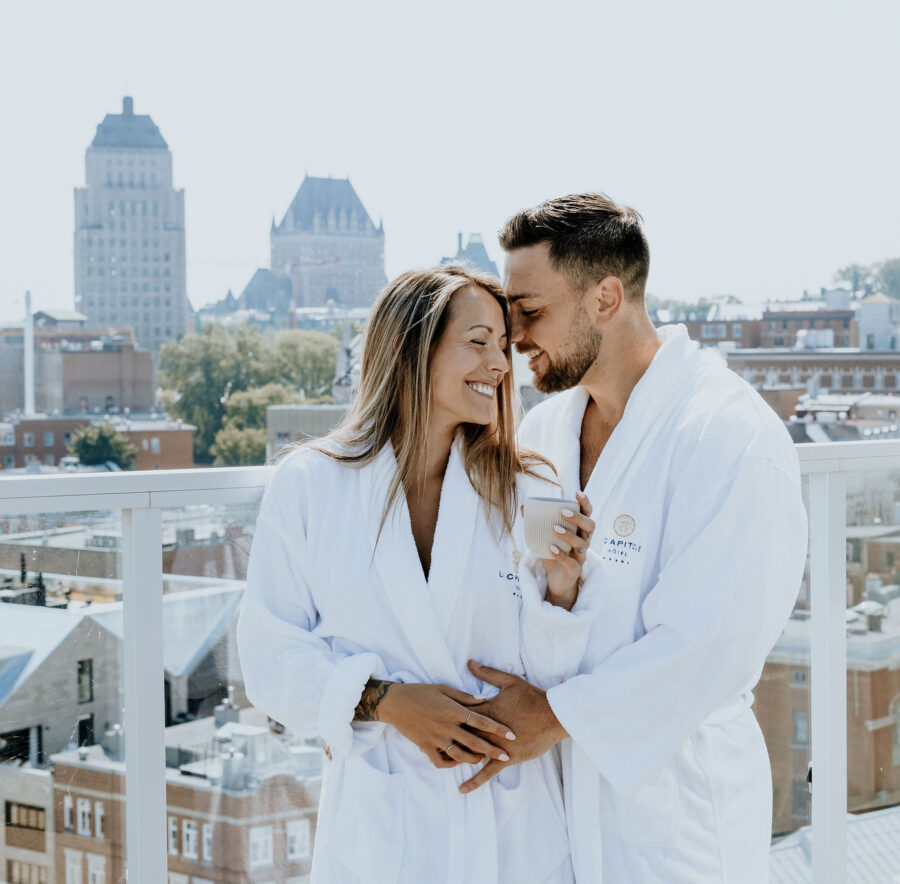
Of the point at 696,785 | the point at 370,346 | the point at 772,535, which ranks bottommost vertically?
the point at 696,785

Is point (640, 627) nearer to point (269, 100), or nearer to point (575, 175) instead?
point (575, 175)

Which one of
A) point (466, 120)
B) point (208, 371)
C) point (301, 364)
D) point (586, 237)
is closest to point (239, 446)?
point (301, 364)

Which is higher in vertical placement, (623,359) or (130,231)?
(130,231)

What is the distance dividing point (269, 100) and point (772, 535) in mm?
59553

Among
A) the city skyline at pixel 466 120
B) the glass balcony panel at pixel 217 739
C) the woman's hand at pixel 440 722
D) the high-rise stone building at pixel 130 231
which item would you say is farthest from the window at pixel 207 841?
the high-rise stone building at pixel 130 231

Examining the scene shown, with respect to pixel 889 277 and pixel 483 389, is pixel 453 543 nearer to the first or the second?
pixel 483 389

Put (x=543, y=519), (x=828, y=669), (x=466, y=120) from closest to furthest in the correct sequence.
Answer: (x=543, y=519) < (x=828, y=669) < (x=466, y=120)

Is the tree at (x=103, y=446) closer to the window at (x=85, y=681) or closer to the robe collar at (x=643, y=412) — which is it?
the window at (x=85, y=681)

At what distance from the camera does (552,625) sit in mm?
1310

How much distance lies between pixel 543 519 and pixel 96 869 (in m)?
0.83

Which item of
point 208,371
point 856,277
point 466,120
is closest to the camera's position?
point 856,277

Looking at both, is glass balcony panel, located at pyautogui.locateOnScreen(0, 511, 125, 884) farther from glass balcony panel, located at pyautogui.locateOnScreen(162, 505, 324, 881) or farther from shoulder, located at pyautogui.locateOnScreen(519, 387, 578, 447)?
shoulder, located at pyautogui.locateOnScreen(519, 387, 578, 447)

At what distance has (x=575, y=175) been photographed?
55125 millimetres

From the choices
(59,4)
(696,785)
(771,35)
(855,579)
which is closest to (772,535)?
(696,785)
